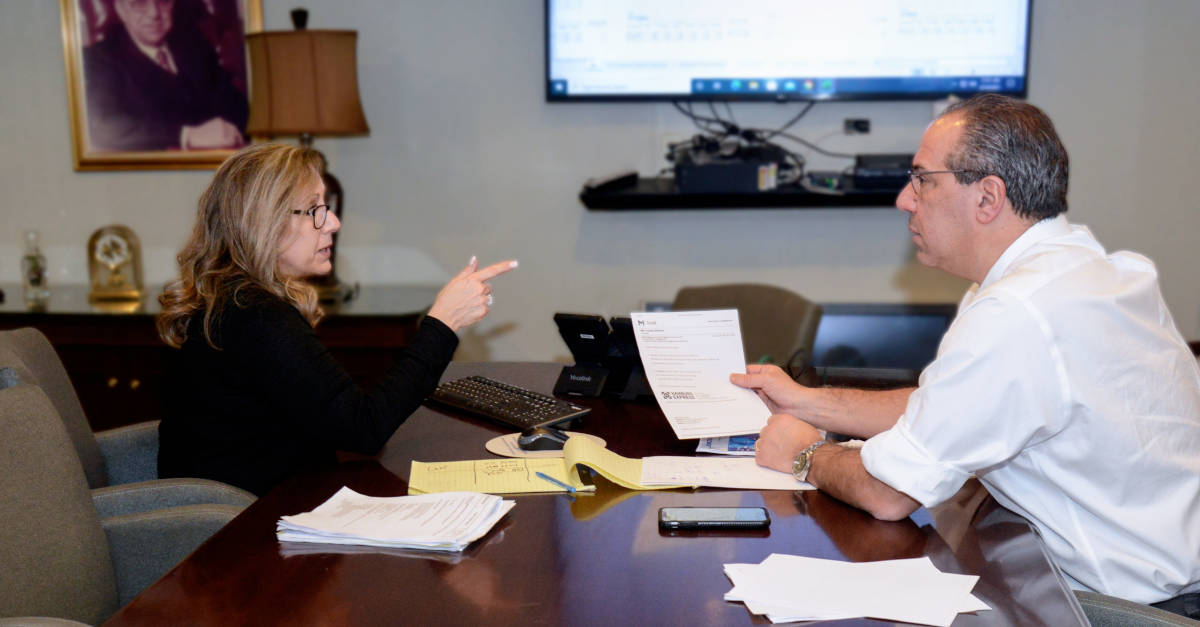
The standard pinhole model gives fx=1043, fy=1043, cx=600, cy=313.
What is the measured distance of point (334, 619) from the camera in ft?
4.07

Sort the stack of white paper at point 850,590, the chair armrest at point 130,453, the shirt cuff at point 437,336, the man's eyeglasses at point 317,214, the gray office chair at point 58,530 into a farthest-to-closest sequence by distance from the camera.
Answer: the chair armrest at point 130,453 → the man's eyeglasses at point 317,214 → the shirt cuff at point 437,336 → the gray office chair at point 58,530 → the stack of white paper at point 850,590

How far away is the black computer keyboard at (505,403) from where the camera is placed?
204 cm

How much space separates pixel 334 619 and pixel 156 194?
3176mm

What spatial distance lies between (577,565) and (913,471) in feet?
1.67

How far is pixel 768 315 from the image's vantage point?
3.17 meters

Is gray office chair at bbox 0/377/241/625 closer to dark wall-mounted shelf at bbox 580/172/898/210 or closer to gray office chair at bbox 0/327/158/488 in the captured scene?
gray office chair at bbox 0/327/158/488

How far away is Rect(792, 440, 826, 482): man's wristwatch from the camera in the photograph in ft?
5.52

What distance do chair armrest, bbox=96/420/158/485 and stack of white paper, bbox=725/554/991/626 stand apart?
1.51 meters

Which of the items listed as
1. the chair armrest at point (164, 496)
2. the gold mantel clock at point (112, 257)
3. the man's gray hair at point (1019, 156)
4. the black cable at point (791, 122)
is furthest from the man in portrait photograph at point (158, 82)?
the man's gray hair at point (1019, 156)

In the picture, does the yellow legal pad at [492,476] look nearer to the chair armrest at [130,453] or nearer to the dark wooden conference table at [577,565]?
the dark wooden conference table at [577,565]

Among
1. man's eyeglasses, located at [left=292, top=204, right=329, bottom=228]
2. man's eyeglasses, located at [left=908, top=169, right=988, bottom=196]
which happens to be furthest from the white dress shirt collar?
man's eyeglasses, located at [left=292, top=204, right=329, bottom=228]

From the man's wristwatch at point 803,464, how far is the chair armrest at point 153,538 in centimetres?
95

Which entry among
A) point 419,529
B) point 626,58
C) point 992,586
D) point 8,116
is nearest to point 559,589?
point 419,529

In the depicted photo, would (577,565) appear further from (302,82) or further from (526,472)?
(302,82)
